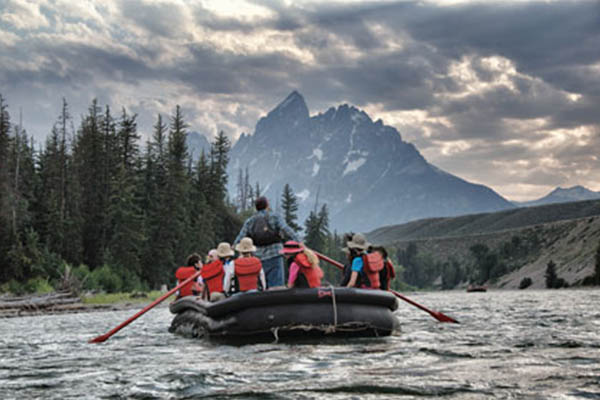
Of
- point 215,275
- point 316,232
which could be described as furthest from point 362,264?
point 316,232

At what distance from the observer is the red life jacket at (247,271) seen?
12.7 m

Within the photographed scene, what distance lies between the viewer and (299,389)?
714 centimetres

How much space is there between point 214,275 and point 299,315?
2822 mm

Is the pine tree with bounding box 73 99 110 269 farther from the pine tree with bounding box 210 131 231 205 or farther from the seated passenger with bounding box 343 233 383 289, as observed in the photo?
the seated passenger with bounding box 343 233 383 289

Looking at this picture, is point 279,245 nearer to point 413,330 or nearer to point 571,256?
point 413,330

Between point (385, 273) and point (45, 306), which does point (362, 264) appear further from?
point (45, 306)

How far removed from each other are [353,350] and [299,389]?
3473 mm

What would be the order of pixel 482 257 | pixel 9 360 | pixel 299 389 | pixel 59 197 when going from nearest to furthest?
pixel 299 389 < pixel 9 360 < pixel 59 197 < pixel 482 257

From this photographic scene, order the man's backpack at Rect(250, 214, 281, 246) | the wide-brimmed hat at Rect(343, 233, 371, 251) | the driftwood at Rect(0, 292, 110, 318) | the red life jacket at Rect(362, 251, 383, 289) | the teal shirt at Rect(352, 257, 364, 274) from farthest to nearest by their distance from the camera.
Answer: the driftwood at Rect(0, 292, 110, 318) → the man's backpack at Rect(250, 214, 281, 246) → the red life jacket at Rect(362, 251, 383, 289) → the teal shirt at Rect(352, 257, 364, 274) → the wide-brimmed hat at Rect(343, 233, 371, 251)

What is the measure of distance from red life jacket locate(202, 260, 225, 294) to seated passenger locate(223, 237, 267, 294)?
3.25 ft

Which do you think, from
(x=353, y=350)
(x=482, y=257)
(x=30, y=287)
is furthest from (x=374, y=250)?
(x=482, y=257)

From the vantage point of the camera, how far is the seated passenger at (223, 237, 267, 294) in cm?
1261

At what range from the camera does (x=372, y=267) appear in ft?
43.8

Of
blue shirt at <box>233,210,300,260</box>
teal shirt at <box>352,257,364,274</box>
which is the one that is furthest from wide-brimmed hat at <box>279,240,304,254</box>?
teal shirt at <box>352,257,364,274</box>
